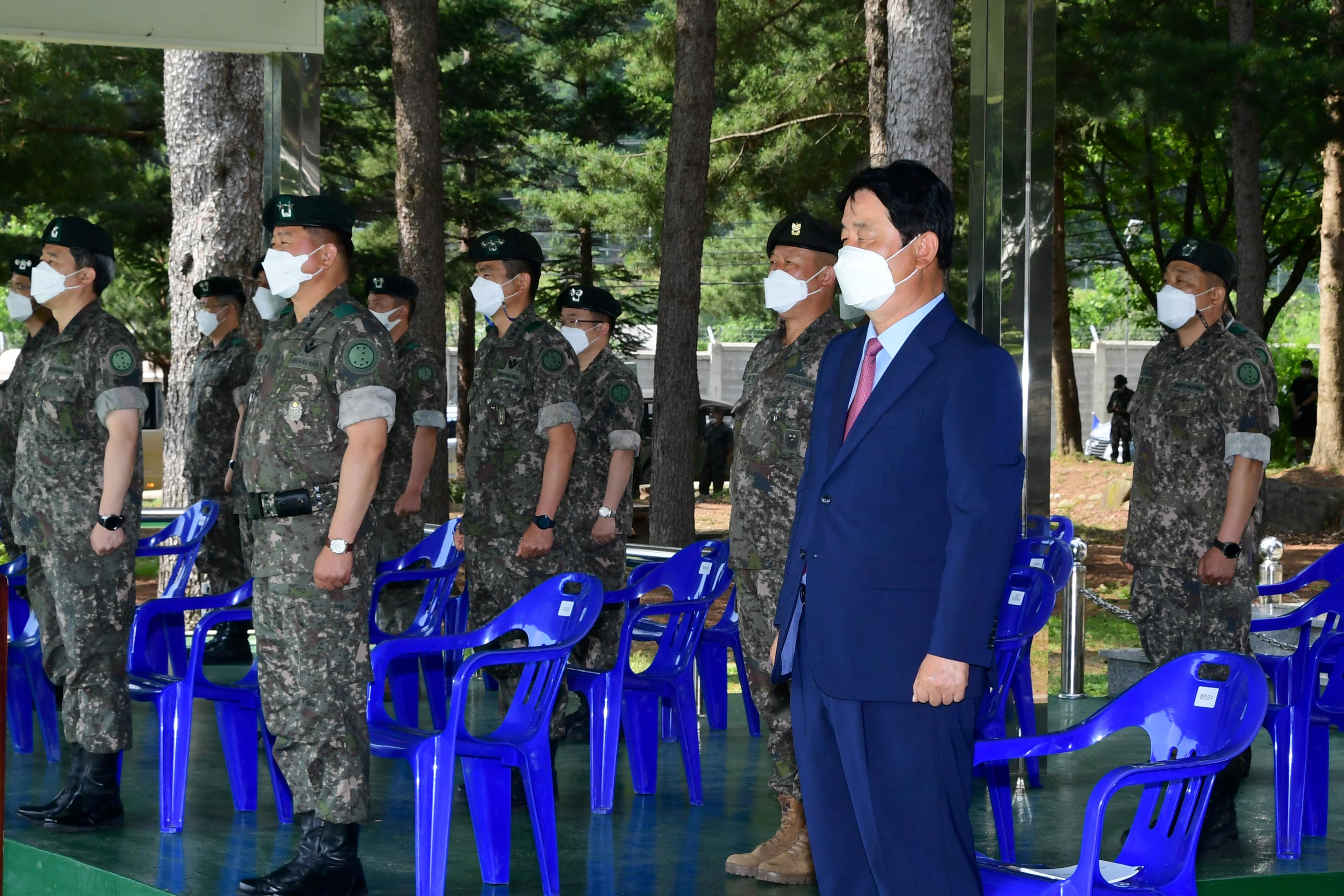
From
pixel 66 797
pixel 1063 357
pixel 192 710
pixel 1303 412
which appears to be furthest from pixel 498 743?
pixel 1303 412

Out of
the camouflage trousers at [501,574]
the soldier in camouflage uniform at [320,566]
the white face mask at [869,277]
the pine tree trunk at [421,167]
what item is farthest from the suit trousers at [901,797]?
the pine tree trunk at [421,167]

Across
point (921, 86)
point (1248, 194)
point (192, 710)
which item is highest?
point (1248, 194)

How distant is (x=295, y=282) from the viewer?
3854 mm

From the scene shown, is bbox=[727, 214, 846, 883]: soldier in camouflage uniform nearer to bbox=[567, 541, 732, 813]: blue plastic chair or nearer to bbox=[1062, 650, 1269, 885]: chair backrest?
bbox=[567, 541, 732, 813]: blue plastic chair

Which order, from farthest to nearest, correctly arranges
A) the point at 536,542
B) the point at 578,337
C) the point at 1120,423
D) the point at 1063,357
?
the point at 1120,423, the point at 1063,357, the point at 578,337, the point at 536,542

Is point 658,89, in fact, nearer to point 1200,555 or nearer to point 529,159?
point 529,159

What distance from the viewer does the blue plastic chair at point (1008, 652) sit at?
421cm

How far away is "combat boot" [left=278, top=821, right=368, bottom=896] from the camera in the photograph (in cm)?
368

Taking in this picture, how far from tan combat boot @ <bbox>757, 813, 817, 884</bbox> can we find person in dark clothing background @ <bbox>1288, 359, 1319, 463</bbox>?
736 inches

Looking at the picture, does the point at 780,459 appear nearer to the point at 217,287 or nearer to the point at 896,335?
the point at 896,335

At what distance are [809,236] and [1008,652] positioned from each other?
1365 mm

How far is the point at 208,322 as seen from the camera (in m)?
7.39

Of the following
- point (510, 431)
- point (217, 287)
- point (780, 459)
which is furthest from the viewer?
point (217, 287)

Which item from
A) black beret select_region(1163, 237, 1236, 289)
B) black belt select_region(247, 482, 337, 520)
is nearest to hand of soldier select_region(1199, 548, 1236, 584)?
black beret select_region(1163, 237, 1236, 289)
